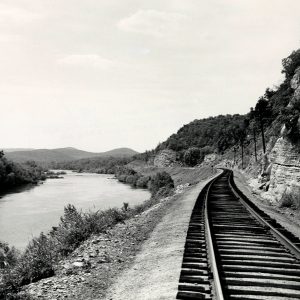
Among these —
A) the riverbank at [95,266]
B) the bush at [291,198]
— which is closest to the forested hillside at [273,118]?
the bush at [291,198]

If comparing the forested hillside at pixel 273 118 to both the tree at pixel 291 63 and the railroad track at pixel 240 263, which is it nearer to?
the tree at pixel 291 63

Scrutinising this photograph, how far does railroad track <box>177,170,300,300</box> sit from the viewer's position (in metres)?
6.11

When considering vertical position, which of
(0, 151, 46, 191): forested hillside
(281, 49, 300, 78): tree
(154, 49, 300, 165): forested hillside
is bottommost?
(0, 151, 46, 191): forested hillside

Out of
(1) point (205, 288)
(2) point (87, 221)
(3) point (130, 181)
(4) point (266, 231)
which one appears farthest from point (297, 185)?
(3) point (130, 181)

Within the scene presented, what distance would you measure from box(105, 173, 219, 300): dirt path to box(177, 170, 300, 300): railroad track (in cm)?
27

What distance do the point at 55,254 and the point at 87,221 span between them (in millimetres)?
2628

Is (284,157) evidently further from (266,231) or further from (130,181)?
(130,181)

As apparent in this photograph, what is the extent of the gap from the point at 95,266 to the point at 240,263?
3.30 meters

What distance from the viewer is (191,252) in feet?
28.7

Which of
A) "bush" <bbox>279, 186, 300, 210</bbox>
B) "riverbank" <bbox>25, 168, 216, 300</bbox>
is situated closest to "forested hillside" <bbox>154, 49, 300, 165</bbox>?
"bush" <bbox>279, 186, 300, 210</bbox>

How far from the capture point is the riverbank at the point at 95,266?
698cm

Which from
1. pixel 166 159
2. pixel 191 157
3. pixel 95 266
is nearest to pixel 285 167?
pixel 95 266

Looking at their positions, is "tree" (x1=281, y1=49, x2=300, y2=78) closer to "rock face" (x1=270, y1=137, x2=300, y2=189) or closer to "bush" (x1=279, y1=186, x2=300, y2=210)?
"rock face" (x1=270, y1=137, x2=300, y2=189)

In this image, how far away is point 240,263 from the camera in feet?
25.6
